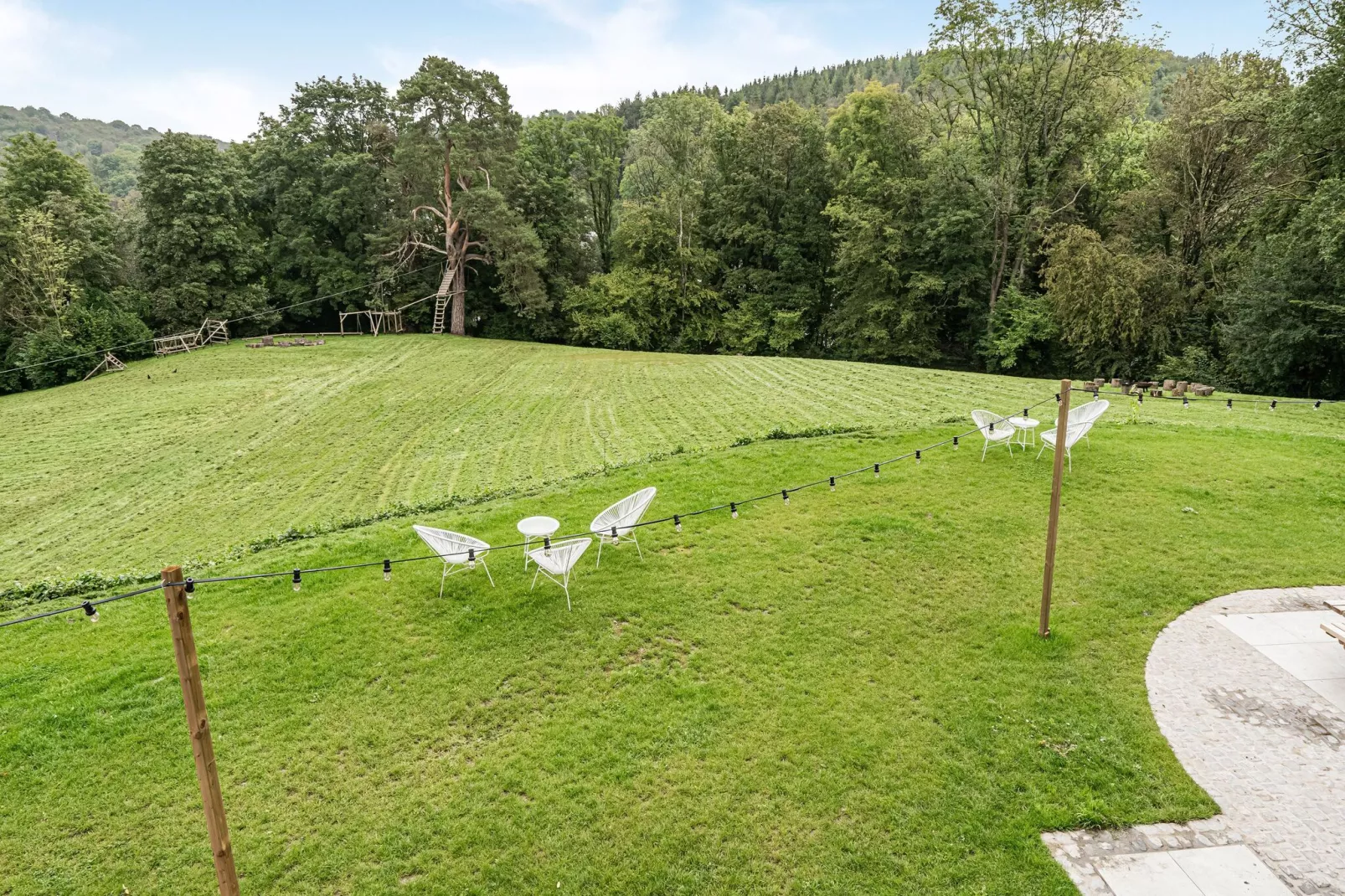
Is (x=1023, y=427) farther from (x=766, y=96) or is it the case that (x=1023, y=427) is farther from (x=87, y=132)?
(x=87, y=132)

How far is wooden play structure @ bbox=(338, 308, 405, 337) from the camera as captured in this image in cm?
3406

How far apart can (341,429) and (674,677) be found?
54.2 feet

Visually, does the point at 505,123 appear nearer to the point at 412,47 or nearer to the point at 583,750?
the point at 412,47

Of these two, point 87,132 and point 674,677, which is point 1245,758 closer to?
point 674,677

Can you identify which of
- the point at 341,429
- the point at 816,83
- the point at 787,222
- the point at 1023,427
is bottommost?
the point at 341,429

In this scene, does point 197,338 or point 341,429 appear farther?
point 197,338

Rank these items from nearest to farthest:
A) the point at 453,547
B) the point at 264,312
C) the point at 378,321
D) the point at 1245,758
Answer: the point at 1245,758 < the point at 453,547 < the point at 264,312 < the point at 378,321

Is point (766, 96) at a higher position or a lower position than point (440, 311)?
higher

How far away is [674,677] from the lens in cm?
711

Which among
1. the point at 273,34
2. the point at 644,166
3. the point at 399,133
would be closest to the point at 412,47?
the point at 399,133

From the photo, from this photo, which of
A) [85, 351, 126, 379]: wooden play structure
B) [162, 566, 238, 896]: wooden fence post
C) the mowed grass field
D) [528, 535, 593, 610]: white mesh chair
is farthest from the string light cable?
[85, 351, 126, 379]: wooden play structure

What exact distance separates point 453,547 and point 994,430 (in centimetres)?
1045

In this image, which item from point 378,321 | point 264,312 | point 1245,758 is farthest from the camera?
point 378,321

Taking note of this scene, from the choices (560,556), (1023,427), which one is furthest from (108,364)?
(1023,427)
